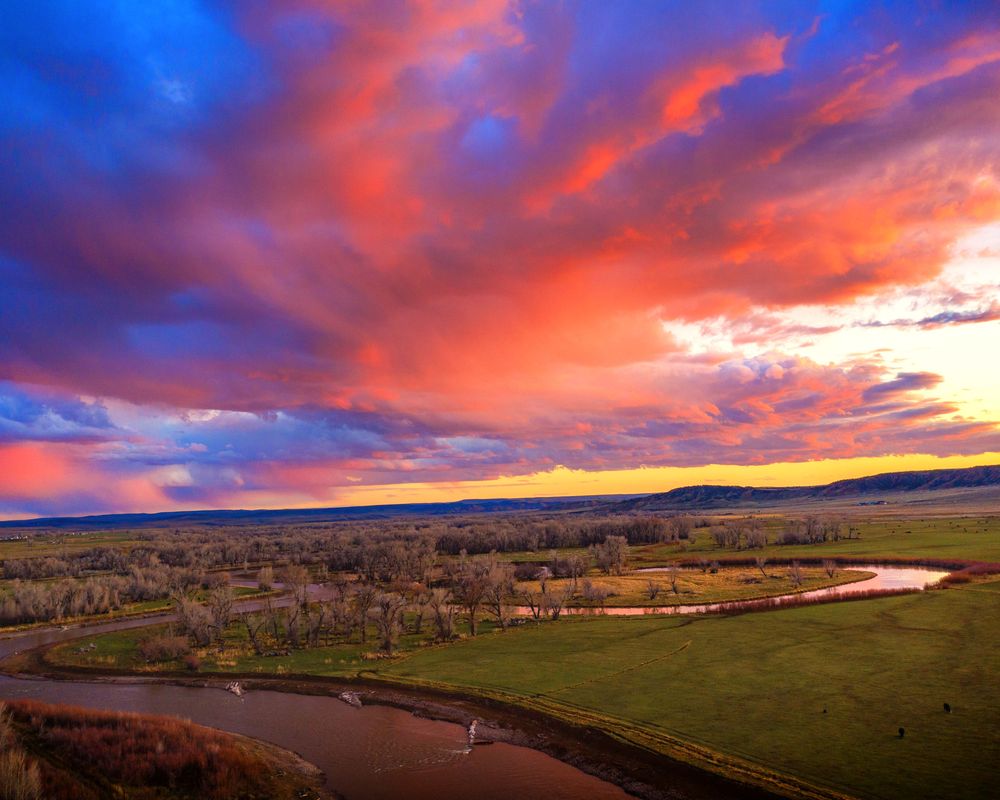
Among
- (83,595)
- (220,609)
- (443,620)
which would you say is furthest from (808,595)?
(83,595)

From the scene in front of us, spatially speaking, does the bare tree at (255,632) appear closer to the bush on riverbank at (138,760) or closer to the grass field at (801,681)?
the grass field at (801,681)

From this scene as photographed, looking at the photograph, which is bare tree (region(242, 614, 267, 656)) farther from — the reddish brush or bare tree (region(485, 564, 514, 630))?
the reddish brush

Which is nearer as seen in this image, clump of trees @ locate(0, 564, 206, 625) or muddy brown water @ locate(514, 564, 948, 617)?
muddy brown water @ locate(514, 564, 948, 617)

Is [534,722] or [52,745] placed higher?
[52,745]

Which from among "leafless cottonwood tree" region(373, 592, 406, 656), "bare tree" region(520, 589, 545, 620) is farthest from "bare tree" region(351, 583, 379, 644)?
"bare tree" region(520, 589, 545, 620)

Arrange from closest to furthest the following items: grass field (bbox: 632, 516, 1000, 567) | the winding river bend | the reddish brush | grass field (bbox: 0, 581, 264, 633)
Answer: the winding river bend → the reddish brush → grass field (bbox: 0, 581, 264, 633) → grass field (bbox: 632, 516, 1000, 567)

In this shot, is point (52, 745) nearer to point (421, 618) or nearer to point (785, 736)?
point (785, 736)

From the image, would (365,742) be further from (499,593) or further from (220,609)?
(220,609)

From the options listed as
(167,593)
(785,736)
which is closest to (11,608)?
(167,593)
